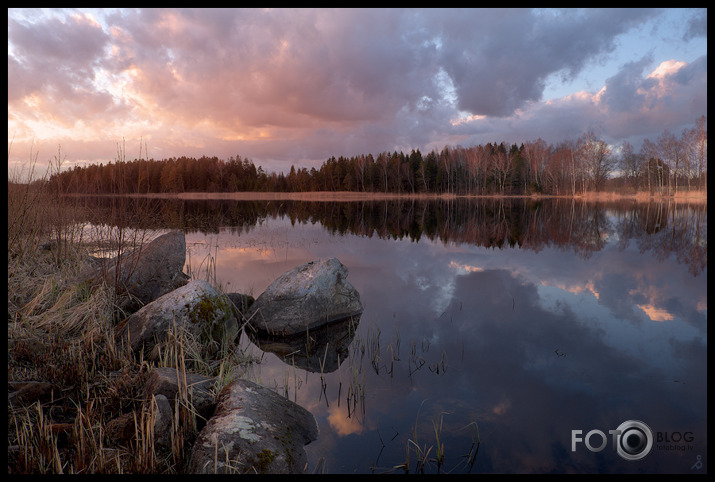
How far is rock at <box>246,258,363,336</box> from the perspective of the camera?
686cm

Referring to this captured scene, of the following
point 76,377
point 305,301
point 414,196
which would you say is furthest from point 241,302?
point 414,196

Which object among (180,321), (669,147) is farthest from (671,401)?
(669,147)

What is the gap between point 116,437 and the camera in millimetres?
3229

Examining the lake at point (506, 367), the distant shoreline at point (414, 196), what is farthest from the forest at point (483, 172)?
the lake at point (506, 367)

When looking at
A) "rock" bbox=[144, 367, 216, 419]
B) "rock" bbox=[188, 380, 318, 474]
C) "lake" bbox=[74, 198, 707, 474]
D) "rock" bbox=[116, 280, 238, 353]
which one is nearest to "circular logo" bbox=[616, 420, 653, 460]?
"lake" bbox=[74, 198, 707, 474]

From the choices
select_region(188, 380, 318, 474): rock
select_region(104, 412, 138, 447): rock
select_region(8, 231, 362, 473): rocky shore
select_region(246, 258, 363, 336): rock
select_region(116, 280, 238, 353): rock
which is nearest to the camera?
select_region(188, 380, 318, 474): rock

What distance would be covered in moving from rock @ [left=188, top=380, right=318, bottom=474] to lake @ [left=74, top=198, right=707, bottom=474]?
337 mm

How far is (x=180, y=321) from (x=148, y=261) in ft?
8.74

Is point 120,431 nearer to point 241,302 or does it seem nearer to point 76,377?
point 76,377

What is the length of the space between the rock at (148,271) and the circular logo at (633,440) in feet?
25.2

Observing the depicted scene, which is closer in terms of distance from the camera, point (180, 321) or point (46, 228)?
point (180, 321)

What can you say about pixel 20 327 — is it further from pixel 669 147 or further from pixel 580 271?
pixel 669 147

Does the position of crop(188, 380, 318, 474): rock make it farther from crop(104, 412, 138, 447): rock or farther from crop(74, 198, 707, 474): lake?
crop(104, 412, 138, 447): rock

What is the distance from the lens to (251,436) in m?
3.10
